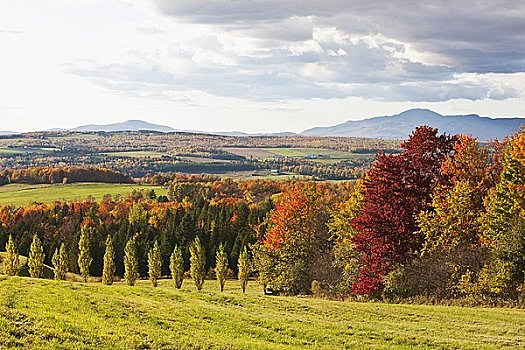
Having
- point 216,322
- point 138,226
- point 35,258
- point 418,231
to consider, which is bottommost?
point 138,226

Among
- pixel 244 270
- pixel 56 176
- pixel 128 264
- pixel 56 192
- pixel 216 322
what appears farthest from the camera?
pixel 56 176

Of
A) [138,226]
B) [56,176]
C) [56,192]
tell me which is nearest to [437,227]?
[138,226]

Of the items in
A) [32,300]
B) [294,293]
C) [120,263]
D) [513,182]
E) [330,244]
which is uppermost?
[513,182]

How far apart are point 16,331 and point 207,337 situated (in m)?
6.82

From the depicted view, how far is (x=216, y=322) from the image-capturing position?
24.7 metres

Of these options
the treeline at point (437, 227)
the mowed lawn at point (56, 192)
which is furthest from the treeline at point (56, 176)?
the treeline at point (437, 227)

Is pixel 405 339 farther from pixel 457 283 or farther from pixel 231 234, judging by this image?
pixel 231 234

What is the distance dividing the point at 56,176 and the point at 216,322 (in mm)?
170329

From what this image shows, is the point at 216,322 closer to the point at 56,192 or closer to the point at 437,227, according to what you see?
the point at 437,227

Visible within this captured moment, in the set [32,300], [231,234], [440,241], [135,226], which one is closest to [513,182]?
[440,241]

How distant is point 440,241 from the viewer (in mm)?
39906

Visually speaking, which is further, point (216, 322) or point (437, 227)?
point (437, 227)

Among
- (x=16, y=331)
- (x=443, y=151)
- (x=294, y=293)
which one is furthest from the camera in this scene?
(x=294, y=293)

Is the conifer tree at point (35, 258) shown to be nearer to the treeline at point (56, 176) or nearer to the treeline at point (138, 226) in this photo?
the treeline at point (138, 226)
